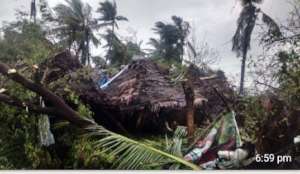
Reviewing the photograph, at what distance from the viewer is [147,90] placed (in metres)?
3.97

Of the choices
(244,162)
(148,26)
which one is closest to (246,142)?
(244,162)

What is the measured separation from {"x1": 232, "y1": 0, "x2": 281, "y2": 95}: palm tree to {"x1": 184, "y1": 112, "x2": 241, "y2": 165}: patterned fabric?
0.38 meters

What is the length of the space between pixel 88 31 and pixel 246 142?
1374 millimetres

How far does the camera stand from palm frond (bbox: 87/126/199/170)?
3865 millimetres

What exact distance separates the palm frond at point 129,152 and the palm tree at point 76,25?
618mm

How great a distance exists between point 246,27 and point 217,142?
85 centimetres

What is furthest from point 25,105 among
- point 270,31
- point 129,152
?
point 270,31

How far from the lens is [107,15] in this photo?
392 cm

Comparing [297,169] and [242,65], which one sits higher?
[242,65]

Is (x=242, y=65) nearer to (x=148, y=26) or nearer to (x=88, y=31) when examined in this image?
(x=148, y=26)

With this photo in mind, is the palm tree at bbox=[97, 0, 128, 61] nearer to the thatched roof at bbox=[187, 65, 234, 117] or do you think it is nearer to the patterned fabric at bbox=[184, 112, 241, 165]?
the thatched roof at bbox=[187, 65, 234, 117]

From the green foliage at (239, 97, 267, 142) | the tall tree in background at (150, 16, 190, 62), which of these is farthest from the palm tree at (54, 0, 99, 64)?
the green foliage at (239, 97, 267, 142)

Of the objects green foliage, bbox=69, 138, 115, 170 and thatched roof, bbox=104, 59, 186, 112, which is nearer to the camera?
green foliage, bbox=69, 138, 115, 170

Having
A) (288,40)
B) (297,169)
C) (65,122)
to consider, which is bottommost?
(297,169)
